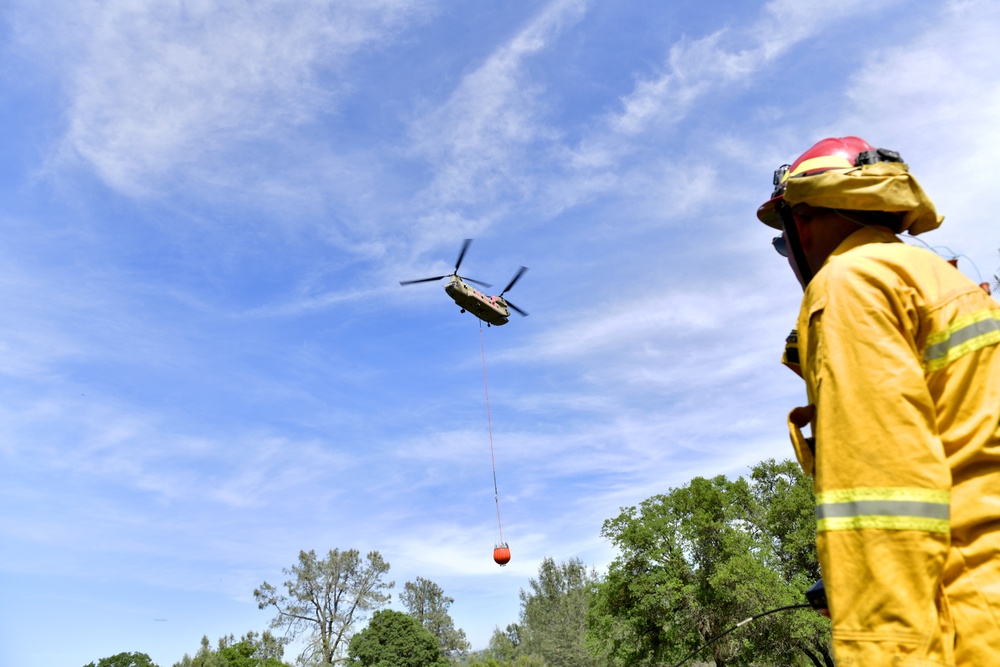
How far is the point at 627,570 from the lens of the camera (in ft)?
151

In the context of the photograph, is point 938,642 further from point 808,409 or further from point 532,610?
point 532,610

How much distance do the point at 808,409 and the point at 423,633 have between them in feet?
220

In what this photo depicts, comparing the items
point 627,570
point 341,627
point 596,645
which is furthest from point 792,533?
point 341,627

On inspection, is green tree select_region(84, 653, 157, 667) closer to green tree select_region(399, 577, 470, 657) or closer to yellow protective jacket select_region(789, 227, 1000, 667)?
green tree select_region(399, 577, 470, 657)

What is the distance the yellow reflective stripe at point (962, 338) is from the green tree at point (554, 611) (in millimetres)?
90669

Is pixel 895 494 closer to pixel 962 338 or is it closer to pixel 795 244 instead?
pixel 962 338

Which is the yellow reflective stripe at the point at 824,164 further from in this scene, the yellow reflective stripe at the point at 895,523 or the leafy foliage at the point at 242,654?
the leafy foliage at the point at 242,654

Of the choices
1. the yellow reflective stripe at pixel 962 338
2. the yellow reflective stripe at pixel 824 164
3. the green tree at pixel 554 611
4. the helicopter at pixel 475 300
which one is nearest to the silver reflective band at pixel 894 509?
the yellow reflective stripe at pixel 962 338

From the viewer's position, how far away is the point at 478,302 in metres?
31.5

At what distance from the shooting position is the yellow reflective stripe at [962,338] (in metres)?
2.02

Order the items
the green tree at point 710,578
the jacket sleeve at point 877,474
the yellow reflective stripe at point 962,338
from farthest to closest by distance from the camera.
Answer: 1. the green tree at point 710,578
2. the yellow reflective stripe at point 962,338
3. the jacket sleeve at point 877,474

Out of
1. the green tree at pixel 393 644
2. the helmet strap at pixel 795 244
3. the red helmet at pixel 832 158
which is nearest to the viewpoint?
the red helmet at pixel 832 158

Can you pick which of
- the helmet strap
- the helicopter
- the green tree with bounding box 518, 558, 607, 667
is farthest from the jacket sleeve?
the green tree with bounding box 518, 558, 607, 667

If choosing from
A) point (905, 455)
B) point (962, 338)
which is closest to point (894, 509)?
point (905, 455)
